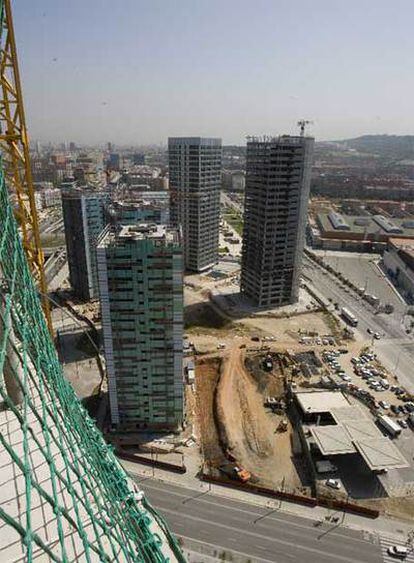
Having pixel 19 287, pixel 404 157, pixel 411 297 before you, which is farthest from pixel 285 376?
pixel 404 157

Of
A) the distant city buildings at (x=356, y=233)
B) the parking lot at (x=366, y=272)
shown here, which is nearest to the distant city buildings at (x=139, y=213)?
the parking lot at (x=366, y=272)

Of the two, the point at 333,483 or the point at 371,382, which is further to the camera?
the point at 371,382

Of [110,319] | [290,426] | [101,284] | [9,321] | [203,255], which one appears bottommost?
[290,426]

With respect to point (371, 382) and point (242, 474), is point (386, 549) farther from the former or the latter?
point (371, 382)

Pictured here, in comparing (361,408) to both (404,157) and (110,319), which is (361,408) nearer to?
(110,319)

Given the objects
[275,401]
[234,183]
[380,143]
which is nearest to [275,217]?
[275,401]

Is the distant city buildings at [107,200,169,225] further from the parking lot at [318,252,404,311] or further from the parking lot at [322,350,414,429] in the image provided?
the parking lot at [318,252,404,311]

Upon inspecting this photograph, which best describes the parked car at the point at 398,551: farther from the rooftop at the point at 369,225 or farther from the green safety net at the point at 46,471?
the rooftop at the point at 369,225
